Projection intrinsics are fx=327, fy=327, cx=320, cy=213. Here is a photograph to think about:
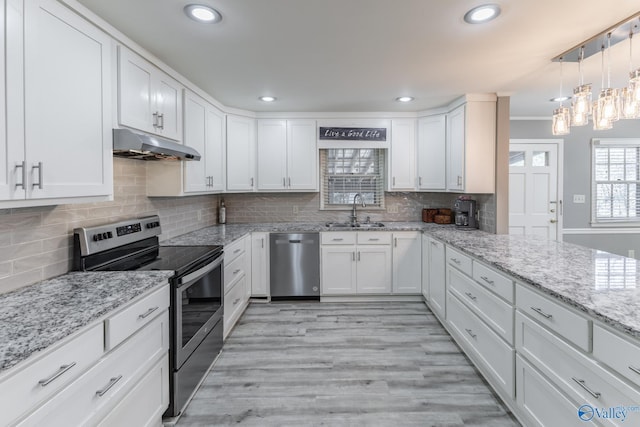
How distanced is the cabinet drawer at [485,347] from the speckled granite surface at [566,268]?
48 centimetres

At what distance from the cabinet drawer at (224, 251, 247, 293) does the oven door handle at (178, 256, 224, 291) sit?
374 millimetres

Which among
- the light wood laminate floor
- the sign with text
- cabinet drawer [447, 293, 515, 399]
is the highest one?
the sign with text

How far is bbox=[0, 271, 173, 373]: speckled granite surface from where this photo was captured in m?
1.04

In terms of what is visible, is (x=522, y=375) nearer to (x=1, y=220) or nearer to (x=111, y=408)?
(x=111, y=408)

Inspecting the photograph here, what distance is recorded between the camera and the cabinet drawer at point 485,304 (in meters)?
1.94

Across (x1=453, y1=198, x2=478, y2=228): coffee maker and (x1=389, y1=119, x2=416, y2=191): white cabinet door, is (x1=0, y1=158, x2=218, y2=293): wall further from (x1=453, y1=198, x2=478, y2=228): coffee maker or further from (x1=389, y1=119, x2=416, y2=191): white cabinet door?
(x1=453, y1=198, x2=478, y2=228): coffee maker

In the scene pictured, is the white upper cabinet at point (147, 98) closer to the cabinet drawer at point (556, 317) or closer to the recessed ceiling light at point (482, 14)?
the recessed ceiling light at point (482, 14)

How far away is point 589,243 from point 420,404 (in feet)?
14.2

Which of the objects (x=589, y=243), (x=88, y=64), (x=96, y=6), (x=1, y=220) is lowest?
(x=589, y=243)

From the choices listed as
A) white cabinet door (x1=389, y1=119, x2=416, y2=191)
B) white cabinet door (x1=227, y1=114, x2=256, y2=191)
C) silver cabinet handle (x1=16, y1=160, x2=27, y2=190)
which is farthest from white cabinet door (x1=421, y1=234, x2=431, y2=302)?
silver cabinet handle (x1=16, y1=160, x2=27, y2=190)

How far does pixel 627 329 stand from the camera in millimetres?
1115

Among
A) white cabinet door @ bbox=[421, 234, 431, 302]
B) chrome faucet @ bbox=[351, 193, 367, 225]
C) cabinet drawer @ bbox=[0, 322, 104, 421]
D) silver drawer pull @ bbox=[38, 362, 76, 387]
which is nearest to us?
cabinet drawer @ bbox=[0, 322, 104, 421]

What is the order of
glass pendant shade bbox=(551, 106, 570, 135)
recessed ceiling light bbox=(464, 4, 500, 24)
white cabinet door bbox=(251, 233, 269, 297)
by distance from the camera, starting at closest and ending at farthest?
recessed ceiling light bbox=(464, 4, 500, 24) < glass pendant shade bbox=(551, 106, 570, 135) < white cabinet door bbox=(251, 233, 269, 297)

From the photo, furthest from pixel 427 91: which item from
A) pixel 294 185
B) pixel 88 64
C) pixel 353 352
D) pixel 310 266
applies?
pixel 88 64
